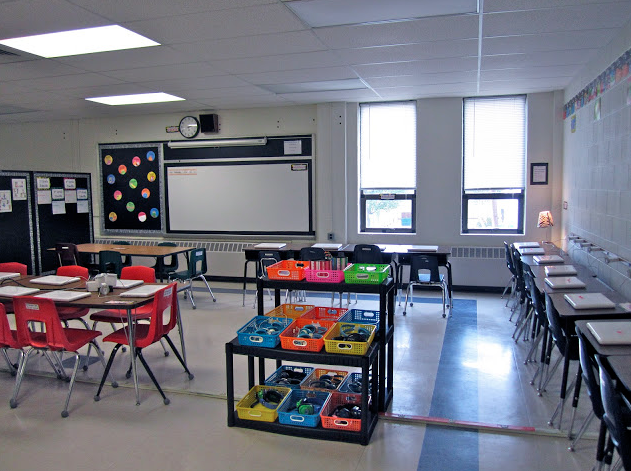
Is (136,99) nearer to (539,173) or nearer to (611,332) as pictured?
(539,173)

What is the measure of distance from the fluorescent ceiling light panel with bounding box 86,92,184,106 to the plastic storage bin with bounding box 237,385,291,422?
15.8 ft

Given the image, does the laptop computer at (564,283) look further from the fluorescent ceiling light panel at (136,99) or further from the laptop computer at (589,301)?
the fluorescent ceiling light panel at (136,99)

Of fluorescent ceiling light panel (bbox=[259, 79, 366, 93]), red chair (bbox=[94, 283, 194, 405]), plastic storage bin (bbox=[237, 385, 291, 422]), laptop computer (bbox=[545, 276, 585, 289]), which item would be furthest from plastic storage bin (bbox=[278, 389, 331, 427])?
fluorescent ceiling light panel (bbox=[259, 79, 366, 93])

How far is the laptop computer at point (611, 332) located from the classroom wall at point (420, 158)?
458 centimetres

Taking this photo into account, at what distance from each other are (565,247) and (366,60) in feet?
11.9

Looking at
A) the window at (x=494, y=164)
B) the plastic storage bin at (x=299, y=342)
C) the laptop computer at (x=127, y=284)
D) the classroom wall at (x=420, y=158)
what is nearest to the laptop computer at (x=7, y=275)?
the laptop computer at (x=127, y=284)

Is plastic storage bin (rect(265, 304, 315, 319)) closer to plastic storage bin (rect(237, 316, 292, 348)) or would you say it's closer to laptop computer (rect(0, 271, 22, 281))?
plastic storage bin (rect(237, 316, 292, 348))

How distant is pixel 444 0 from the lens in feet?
11.6

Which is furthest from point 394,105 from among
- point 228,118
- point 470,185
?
point 228,118

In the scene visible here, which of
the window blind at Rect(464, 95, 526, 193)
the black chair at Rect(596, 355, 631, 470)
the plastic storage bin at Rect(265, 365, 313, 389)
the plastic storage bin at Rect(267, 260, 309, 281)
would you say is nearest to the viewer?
the black chair at Rect(596, 355, 631, 470)

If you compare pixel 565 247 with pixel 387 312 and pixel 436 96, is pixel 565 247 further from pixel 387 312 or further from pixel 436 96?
pixel 387 312

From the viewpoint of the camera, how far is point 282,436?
131 inches

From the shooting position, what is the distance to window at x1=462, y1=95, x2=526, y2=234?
7.38 m

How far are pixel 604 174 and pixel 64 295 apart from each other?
15.7ft
